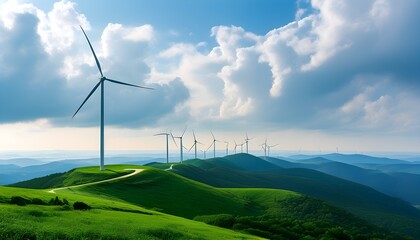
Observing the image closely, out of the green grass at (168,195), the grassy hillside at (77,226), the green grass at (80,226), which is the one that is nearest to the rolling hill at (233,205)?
the green grass at (168,195)

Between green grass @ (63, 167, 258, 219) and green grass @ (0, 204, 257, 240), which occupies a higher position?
green grass @ (0, 204, 257, 240)

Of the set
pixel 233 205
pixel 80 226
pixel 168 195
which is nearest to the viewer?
pixel 80 226

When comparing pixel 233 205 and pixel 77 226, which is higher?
pixel 77 226

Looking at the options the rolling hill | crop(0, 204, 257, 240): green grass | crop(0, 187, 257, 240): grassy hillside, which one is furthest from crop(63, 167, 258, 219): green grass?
crop(0, 204, 257, 240): green grass

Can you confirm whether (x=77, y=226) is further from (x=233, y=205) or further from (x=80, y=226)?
(x=233, y=205)

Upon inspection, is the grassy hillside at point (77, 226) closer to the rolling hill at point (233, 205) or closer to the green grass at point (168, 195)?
the rolling hill at point (233, 205)

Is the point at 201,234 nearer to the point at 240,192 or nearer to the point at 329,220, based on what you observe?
the point at 329,220

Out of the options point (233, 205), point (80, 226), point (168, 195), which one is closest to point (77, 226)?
point (80, 226)

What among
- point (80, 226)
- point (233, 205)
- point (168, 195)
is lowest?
point (233, 205)

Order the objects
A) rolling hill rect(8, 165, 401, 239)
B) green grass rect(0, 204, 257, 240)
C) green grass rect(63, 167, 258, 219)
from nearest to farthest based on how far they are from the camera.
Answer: green grass rect(0, 204, 257, 240) → rolling hill rect(8, 165, 401, 239) → green grass rect(63, 167, 258, 219)

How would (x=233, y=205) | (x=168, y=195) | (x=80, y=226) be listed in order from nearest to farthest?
(x=80, y=226)
(x=168, y=195)
(x=233, y=205)

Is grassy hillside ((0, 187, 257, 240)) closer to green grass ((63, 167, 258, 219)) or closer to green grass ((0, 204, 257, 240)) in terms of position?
green grass ((0, 204, 257, 240))

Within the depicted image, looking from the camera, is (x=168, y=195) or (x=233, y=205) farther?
(x=233, y=205)
